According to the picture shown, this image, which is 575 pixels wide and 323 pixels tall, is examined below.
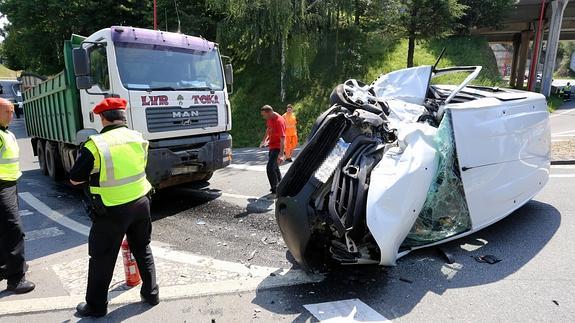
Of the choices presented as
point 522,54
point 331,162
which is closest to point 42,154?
point 331,162

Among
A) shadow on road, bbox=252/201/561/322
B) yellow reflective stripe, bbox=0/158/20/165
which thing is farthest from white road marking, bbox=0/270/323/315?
yellow reflective stripe, bbox=0/158/20/165

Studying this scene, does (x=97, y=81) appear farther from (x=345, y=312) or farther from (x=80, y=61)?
(x=345, y=312)

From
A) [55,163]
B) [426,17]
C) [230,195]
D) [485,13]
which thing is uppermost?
[485,13]

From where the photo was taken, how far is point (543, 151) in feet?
15.8

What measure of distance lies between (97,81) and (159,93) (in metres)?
1.00

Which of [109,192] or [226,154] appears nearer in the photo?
[109,192]

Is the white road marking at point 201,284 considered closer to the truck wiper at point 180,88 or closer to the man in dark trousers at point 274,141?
the truck wiper at point 180,88

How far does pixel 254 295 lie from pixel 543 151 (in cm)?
390

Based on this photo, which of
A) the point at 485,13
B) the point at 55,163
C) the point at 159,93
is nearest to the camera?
the point at 159,93

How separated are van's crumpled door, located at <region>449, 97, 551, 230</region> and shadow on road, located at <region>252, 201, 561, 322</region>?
0.31 m

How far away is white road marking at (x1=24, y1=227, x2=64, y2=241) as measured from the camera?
16.9 ft

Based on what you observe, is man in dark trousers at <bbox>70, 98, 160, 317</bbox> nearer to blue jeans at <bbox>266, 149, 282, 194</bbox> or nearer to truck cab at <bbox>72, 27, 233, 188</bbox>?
truck cab at <bbox>72, 27, 233, 188</bbox>

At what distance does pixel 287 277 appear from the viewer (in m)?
3.74

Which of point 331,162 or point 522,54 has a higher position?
point 522,54
